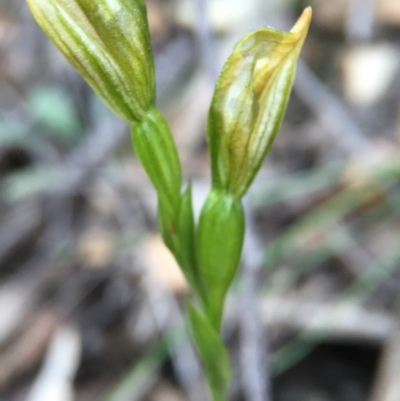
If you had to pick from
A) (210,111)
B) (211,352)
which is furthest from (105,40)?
(211,352)

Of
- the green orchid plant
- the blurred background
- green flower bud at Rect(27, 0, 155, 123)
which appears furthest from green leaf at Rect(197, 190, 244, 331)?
the blurred background

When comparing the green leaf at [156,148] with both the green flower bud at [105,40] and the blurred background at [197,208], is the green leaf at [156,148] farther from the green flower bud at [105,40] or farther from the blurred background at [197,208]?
the blurred background at [197,208]

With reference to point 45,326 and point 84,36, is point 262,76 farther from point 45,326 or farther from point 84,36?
point 45,326

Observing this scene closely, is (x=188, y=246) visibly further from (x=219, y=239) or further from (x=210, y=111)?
(x=210, y=111)

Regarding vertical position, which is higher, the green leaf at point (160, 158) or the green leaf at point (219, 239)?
the green leaf at point (160, 158)

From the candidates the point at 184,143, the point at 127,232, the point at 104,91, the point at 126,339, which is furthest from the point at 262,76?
the point at 184,143

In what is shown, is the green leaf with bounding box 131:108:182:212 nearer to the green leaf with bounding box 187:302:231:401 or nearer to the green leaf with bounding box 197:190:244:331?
the green leaf with bounding box 197:190:244:331

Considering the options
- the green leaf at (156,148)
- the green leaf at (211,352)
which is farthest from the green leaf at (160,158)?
the green leaf at (211,352)
